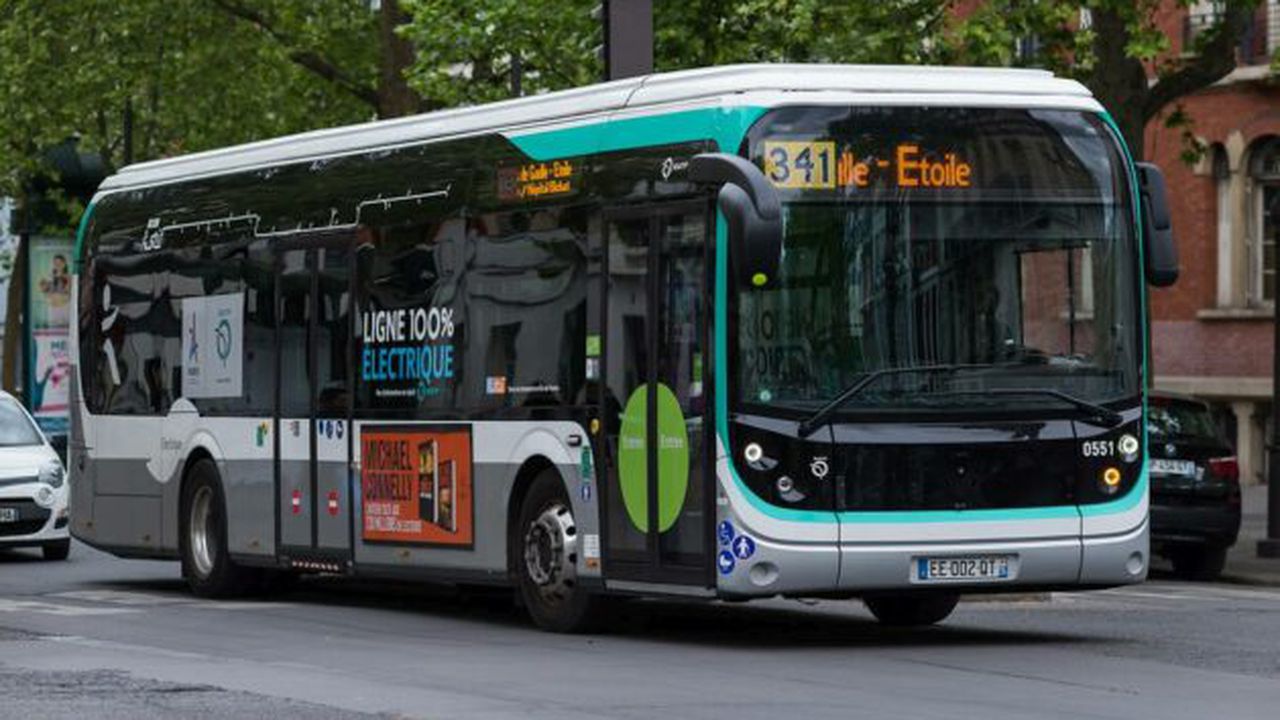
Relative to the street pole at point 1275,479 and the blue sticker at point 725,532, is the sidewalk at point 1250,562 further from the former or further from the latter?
the blue sticker at point 725,532

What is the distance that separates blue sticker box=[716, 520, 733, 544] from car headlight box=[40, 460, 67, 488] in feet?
47.2

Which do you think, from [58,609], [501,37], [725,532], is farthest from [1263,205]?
[725,532]

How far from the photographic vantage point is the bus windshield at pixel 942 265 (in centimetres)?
1706

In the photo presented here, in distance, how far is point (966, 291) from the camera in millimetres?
17344

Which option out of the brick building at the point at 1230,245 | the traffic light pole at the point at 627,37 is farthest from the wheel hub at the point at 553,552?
the brick building at the point at 1230,245

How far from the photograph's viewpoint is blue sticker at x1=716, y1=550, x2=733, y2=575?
1698 cm

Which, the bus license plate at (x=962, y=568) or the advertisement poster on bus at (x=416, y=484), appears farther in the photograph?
the advertisement poster on bus at (x=416, y=484)

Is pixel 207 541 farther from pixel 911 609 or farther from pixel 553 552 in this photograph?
pixel 911 609

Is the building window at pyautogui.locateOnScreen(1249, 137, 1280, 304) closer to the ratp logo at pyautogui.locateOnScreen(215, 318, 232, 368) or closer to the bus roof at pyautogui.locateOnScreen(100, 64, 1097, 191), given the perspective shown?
the ratp logo at pyautogui.locateOnScreen(215, 318, 232, 368)

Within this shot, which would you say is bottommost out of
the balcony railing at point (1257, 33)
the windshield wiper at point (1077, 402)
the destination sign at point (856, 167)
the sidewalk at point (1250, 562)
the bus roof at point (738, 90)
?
the sidewalk at point (1250, 562)

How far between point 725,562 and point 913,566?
0.98 metres

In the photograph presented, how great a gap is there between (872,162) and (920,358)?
1067mm

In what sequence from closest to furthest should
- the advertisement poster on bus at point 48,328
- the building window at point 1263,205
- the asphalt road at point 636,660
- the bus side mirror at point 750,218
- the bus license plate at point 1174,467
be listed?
the asphalt road at point 636,660 < the bus side mirror at point 750,218 < the bus license plate at point 1174,467 < the building window at point 1263,205 < the advertisement poster on bus at point 48,328

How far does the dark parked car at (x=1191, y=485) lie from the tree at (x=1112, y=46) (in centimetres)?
390
